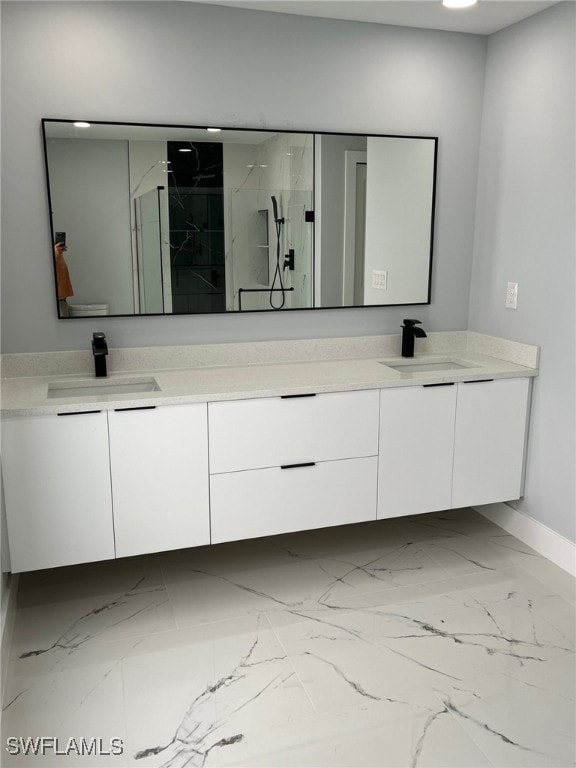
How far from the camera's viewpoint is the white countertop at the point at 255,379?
99.5 inches

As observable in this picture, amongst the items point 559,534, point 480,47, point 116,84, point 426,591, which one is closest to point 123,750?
point 426,591

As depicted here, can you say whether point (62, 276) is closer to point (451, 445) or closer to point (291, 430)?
point (291, 430)

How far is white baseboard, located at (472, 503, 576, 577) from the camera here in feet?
9.84

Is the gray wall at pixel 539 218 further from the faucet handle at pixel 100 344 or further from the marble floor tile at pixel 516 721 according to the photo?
the faucet handle at pixel 100 344

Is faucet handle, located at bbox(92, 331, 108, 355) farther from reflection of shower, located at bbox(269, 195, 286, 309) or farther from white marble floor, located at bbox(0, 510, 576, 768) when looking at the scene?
white marble floor, located at bbox(0, 510, 576, 768)

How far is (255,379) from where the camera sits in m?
2.90

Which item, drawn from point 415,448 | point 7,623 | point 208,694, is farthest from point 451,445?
point 7,623

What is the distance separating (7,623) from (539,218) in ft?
9.08

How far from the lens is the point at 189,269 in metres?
2.99

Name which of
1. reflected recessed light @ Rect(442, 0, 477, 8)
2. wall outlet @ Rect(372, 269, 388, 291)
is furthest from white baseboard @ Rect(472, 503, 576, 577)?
reflected recessed light @ Rect(442, 0, 477, 8)

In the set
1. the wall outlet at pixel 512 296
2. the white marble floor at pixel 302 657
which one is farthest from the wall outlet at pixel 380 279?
the white marble floor at pixel 302 657

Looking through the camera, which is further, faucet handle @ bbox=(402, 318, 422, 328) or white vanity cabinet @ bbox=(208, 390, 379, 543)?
faucet handle @ bbox=(402, 318, 422, 328)

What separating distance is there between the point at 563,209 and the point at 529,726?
6.61 ft

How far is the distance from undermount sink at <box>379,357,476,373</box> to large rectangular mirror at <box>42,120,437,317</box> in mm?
304
